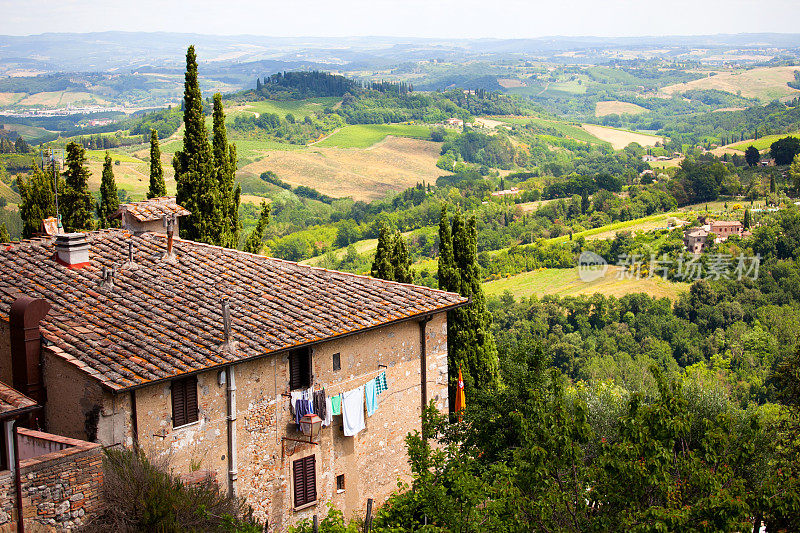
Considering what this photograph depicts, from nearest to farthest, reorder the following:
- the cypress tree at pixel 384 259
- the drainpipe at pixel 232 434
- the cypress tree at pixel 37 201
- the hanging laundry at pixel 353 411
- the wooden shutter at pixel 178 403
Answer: the wooden shutter at pixel 178 403 < the drainpipe at pixel 232 434 < the hanging laundry at pixel 353 411 < the cypress tree at pixel 384 259 < the cypress tree at pixel 37 201

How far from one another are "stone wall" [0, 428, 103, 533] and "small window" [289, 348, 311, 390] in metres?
4.07

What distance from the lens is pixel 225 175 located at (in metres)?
25.2

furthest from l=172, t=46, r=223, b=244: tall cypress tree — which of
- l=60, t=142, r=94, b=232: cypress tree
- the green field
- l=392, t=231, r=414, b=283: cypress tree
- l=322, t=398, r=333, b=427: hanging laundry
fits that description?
the green field

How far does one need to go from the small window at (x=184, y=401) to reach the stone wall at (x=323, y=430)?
10 centimetres

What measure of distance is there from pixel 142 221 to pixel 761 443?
1508cm

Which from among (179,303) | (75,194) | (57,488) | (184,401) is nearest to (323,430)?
(184,401)

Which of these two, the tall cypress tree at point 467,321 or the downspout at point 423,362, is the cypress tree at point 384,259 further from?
the downspout at point 423,362

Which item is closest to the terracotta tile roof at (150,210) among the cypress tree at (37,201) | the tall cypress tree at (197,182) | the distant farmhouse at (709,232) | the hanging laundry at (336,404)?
the tall cypress tree at (197,182)

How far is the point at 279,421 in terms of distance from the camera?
47.3 feet

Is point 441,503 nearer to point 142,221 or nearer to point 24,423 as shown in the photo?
point 24,423

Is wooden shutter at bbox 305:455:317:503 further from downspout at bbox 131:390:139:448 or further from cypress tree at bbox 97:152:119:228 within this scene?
cypress tree at bbox 97:152:119:228

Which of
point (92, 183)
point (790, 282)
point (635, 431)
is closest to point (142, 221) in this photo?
point (635, 431)

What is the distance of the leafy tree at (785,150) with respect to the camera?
123 metres

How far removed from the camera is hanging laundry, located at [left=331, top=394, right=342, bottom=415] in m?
14.9
